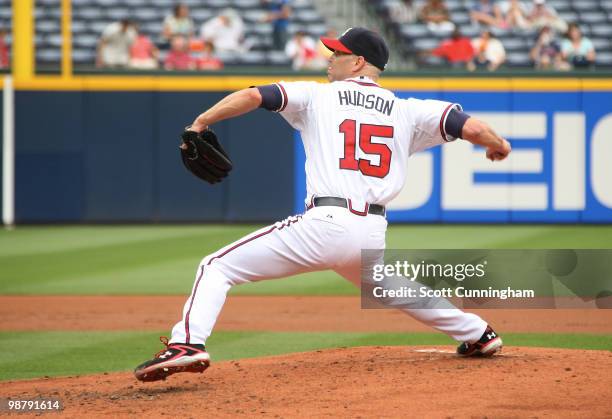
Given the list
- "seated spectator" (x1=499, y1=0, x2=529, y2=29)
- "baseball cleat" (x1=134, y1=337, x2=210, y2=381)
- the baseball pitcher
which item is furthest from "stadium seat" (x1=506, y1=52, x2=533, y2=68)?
"baseball cleat" (x1=134, y1=337, x2=210, y2=381)

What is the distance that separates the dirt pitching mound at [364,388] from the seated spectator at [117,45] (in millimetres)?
10867

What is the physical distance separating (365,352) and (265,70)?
30.5 ft

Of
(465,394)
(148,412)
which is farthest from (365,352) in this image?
(148,412)

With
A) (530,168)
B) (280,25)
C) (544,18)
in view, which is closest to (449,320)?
(530,168)

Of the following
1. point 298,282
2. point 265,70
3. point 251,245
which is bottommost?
point 298,282

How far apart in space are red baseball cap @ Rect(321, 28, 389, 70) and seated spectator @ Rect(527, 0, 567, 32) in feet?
41.8

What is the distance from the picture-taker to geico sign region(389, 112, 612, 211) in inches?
574

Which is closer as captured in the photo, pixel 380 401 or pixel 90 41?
pixel 380 401

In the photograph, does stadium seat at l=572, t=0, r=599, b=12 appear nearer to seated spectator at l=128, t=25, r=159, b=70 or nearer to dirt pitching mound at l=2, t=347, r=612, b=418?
seated spectator at l=128, t=25, r=159, b=70

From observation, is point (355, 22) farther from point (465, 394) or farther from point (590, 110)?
point (465, 394)

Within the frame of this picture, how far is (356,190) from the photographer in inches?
200

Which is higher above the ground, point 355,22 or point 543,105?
point 355,22

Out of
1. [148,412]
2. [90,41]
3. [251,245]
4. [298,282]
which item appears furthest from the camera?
[90,41]

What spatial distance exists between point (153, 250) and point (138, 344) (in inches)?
214
